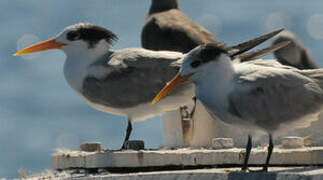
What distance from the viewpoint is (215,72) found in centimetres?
970

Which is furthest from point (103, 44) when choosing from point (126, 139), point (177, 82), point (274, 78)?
point (274, 78)

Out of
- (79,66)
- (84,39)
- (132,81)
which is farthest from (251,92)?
(84,39)

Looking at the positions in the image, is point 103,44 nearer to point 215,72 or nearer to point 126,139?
point 126,139

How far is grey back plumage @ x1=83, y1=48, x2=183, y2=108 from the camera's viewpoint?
1224 cm

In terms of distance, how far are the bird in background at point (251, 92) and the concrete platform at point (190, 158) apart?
1337 mm

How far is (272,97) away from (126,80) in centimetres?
322

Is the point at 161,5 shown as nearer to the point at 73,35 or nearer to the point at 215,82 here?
the point at 73,35

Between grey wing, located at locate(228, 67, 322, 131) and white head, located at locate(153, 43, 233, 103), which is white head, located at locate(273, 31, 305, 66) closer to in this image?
grey wing, located at locate(228, 67, 322, 131)

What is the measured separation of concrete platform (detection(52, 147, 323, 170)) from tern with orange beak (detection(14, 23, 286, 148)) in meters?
0.69

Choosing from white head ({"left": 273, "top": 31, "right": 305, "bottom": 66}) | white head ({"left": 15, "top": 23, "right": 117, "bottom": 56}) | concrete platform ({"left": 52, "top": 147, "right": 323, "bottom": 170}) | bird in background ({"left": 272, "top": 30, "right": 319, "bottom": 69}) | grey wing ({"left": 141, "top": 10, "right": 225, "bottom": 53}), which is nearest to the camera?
concrete platform ({"left": 52, "top": 147, "right": 323, "bottom": 170})

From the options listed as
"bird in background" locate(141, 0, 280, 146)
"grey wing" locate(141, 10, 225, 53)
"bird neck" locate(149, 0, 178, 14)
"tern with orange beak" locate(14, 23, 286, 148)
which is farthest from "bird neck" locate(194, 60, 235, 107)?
"bird neck" locate(149, 0, 178, 14)

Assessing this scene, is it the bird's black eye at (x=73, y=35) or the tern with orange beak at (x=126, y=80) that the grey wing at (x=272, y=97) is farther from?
the bird's black eye at (x=73, y=35)

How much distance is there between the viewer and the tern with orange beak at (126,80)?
12250mm

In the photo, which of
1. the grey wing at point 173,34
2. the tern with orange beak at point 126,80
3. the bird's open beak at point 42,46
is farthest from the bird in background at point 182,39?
the bird's open beak at point 42,46
